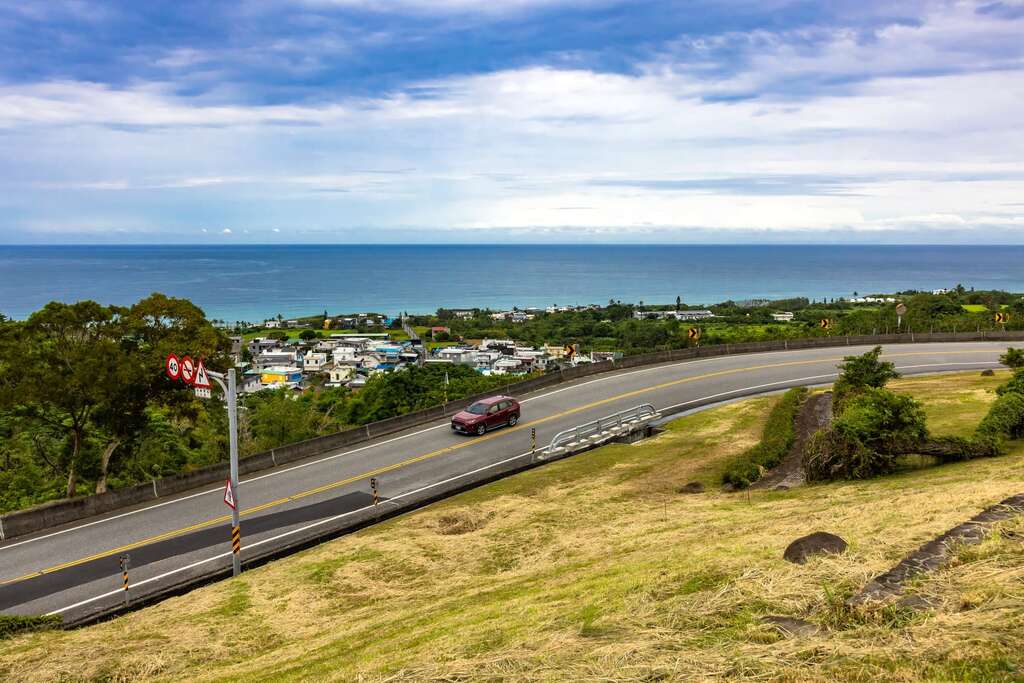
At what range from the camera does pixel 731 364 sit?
44.7 metres

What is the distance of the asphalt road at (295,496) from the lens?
55.1ft

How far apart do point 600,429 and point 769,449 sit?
714 cm

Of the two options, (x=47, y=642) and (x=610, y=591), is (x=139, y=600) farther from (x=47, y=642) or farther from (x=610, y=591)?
(x=610, y=591)

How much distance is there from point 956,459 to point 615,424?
1304 centimetres

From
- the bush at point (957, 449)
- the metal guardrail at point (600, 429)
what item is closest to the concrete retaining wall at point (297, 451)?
the metal guardrail at point (600, 429)

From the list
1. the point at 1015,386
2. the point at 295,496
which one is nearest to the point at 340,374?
the point at 295,496

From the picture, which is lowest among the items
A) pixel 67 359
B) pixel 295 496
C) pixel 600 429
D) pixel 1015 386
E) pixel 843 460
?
pixel 295 496

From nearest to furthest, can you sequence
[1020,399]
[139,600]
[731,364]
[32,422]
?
[139,600], [1020,399], [32,422], [731,364]

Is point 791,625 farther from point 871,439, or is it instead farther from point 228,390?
point 228,390

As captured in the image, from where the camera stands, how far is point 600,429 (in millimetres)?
27828

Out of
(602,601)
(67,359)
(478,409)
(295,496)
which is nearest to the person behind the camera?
(602,601)

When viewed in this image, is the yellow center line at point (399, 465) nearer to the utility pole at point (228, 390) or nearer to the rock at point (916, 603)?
the utility pole at point (228, 390)

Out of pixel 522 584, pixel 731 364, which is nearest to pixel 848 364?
pixel 731 364

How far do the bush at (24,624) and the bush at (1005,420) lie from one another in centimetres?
2447
